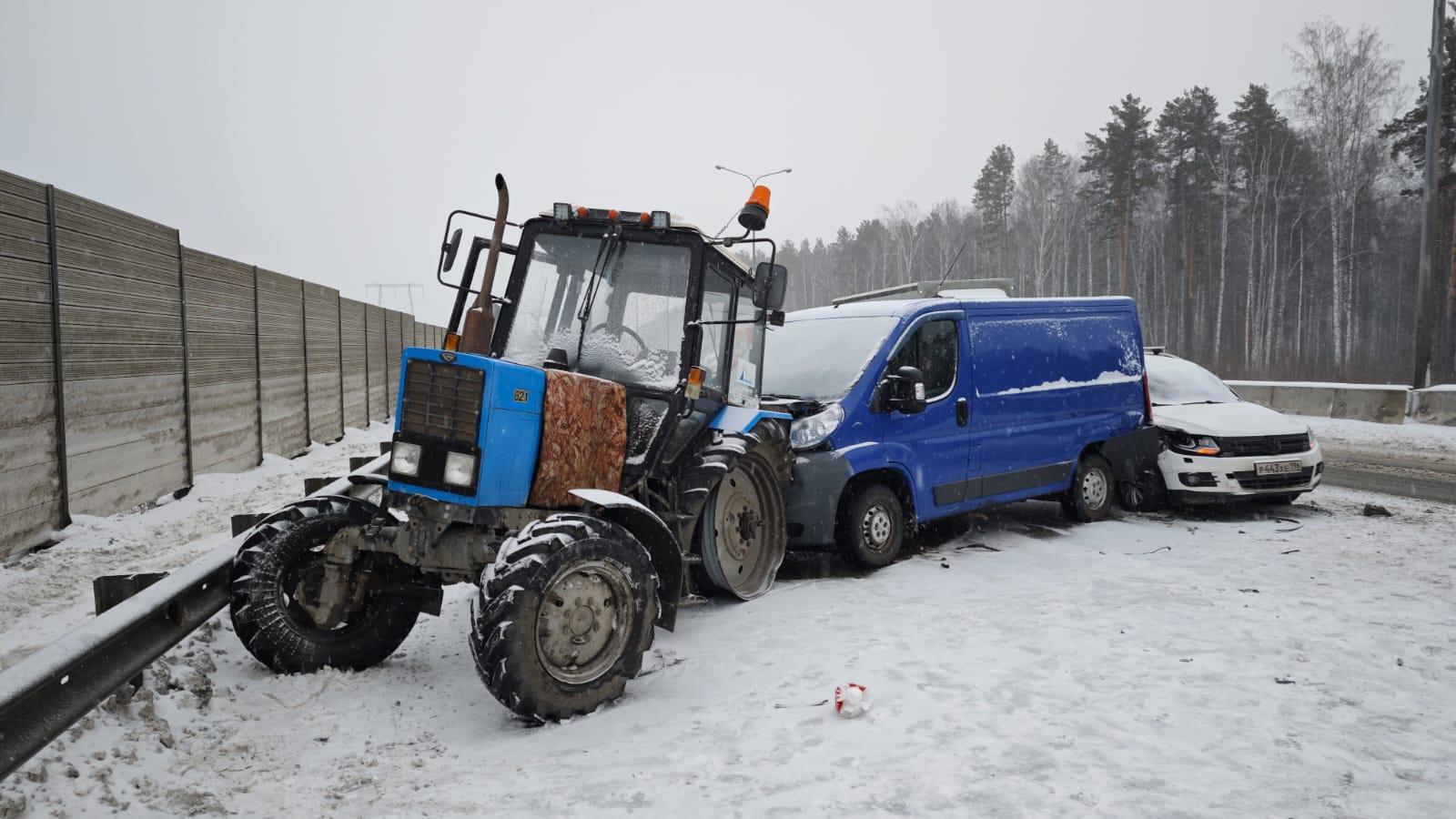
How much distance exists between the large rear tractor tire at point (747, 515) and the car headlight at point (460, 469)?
1.58 m

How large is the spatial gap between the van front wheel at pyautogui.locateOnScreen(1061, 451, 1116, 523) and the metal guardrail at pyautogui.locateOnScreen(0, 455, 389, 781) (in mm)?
7093

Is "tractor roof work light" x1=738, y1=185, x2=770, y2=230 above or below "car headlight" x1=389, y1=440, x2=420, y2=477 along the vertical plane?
above

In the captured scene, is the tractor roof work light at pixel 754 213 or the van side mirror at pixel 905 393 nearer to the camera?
the tractor roof work light at pixel 754 213

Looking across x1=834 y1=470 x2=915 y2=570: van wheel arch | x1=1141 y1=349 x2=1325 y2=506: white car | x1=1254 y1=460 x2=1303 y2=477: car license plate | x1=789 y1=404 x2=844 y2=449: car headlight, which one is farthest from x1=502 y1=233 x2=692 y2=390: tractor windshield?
x1=1254 y1=460 x2=1303 y2=477: car license plate

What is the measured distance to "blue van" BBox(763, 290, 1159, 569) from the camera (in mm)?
6383

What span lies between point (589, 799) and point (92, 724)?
77.5 inches

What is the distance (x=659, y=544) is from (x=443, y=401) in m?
1.26

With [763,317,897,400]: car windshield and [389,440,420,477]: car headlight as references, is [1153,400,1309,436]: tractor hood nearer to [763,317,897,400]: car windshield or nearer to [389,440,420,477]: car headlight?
[763,317,897,400]: car windshield

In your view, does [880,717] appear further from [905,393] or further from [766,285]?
[905,393]

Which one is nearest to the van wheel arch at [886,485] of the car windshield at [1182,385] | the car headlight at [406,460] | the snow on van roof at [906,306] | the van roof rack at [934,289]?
the snow on van roof at [906,306]

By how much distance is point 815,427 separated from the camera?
6340 millimetres

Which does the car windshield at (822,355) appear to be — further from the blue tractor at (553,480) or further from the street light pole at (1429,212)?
the street light pole at (1429,212)

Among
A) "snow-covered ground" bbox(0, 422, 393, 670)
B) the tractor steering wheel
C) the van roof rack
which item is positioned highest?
the van roof rack

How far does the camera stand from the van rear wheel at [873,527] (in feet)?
20.9
